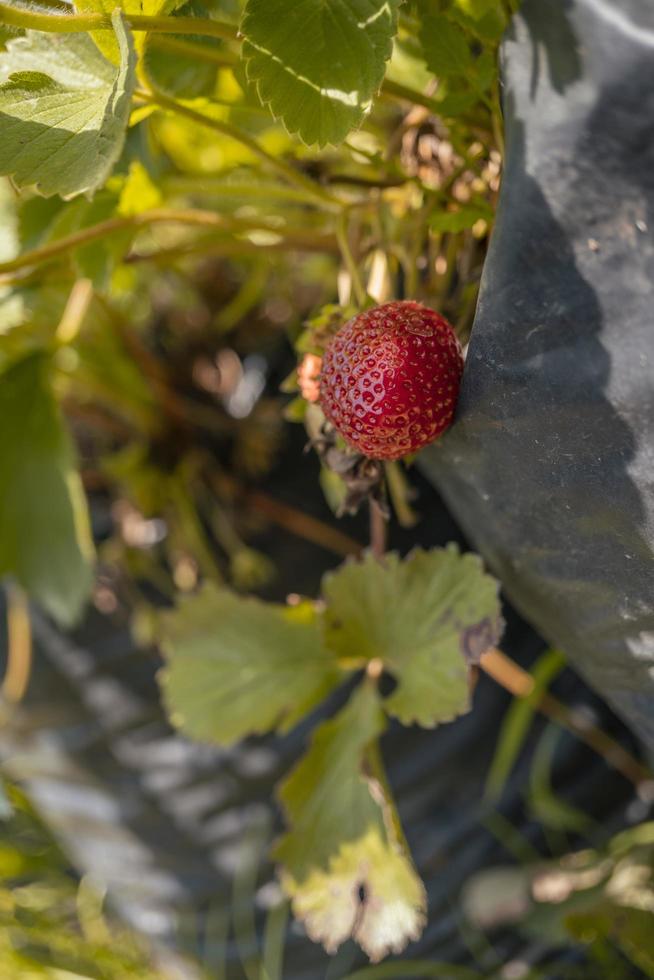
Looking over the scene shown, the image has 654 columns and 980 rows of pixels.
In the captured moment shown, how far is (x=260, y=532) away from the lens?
0.67 meters

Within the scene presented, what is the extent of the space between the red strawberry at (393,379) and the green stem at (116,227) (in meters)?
0.16

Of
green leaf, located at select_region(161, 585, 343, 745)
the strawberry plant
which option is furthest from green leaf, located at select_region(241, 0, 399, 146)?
green leaf, located at select_region(161, 585, 343, 745)

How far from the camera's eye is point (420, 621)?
0.42 metres

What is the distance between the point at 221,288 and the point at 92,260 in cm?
35

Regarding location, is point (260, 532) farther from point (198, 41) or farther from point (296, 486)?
point (198, 41)

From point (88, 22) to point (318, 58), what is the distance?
3.0 inches

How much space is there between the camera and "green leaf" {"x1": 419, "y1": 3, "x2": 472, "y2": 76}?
31 centimetres

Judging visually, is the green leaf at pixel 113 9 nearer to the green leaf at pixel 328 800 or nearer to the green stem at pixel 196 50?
the green stem at pixel 196 50

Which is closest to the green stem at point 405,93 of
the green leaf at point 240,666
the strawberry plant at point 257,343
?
the strawberry plant at point 257,343

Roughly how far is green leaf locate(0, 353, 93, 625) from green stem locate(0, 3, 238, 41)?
35 centimetres

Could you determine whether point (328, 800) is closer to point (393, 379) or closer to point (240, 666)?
point (240, 666)

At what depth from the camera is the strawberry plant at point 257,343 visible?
30cm

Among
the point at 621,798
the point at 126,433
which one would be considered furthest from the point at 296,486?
the point at 621,798

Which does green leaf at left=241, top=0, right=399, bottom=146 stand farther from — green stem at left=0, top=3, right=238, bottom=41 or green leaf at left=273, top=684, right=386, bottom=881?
green leaf at left=273, top=684, right=386, bottom=881
